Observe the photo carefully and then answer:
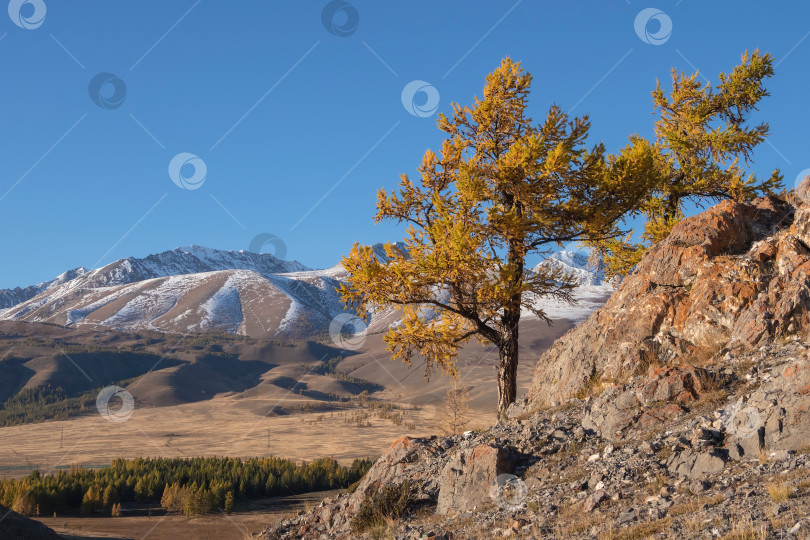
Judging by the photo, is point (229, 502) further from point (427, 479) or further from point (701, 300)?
point (701, 300)

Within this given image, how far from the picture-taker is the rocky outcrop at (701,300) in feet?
43.6

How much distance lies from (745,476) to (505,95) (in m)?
13.2

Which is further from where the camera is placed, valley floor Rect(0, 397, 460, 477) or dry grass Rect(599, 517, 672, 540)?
valley floor Rect(0, 397, 460, 477)

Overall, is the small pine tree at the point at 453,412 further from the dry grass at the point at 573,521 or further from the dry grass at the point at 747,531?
the dry grass at the point at 747,531

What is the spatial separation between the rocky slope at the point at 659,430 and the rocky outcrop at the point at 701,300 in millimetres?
39

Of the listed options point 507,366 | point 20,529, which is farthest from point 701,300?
point 20,529

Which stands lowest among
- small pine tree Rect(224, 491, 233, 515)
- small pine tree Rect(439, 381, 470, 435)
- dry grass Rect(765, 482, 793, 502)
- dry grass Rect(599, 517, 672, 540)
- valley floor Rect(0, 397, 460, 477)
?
small pine tree Rect(224, 491, 233, 515)

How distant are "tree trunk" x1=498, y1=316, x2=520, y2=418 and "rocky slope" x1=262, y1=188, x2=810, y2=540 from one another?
82 cm

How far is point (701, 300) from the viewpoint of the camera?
14422 mm

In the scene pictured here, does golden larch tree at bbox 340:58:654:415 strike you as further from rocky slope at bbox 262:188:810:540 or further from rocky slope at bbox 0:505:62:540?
rocky slope at bbox 0:505:62:540

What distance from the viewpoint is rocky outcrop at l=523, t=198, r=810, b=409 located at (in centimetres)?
1330

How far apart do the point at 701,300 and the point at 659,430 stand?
16.7 ft

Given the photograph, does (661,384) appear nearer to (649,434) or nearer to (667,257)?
(649,434)

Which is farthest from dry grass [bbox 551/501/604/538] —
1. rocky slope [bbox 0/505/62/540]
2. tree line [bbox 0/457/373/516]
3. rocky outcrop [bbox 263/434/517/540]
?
tree line [bbox 0/457/373/516]
